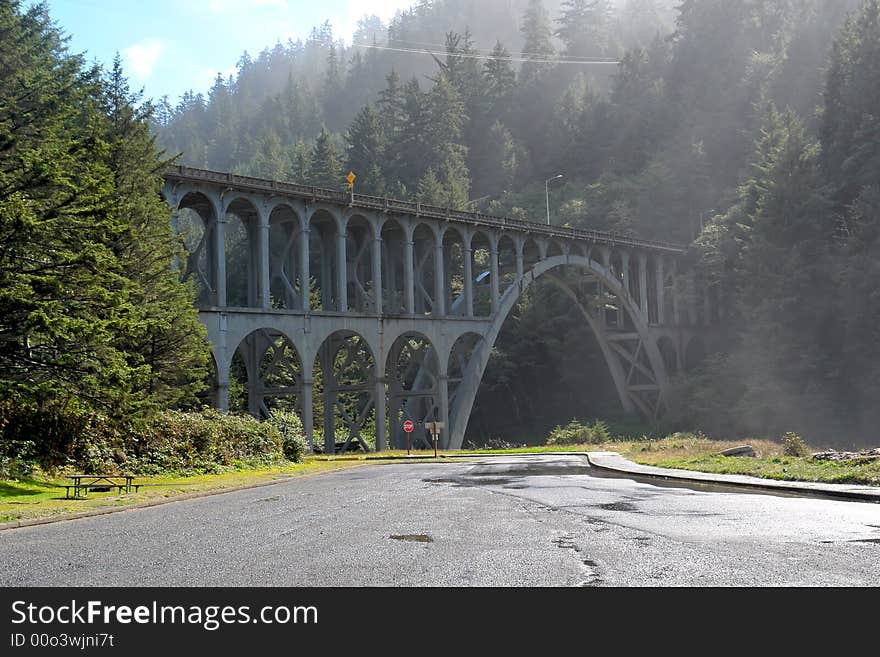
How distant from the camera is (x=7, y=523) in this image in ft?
50.6

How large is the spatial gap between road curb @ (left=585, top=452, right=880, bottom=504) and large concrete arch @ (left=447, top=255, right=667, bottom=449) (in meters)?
29.7

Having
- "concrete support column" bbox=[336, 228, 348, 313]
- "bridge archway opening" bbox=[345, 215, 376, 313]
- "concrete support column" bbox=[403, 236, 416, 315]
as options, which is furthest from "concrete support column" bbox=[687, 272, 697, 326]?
"concrete support column" bbox=[336, 228, 348, 313]

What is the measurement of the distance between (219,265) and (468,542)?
35911 mm

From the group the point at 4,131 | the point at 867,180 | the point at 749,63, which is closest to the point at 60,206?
the point at 4,131

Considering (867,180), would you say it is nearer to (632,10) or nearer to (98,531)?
(98,531)

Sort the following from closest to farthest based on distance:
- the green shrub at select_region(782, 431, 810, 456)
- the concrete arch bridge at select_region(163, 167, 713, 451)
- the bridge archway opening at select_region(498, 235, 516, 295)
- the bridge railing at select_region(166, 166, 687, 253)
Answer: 1. the green shrub at select_region(782, 431, 810, 456)
2. the bridge railing at select_region(166, 166, 687, 253)
3. the concrete arch bridge at select_region(163, 167, 713, 451)
4. the bridge archway opening at select_region(498, 235, 516, 295)

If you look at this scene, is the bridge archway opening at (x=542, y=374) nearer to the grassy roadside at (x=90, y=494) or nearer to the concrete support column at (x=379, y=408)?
the concrete support column at (x=379, y=408)

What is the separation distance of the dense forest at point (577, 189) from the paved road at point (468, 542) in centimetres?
698

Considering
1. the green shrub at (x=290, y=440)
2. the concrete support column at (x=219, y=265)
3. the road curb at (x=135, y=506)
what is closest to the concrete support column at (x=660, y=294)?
the concrete support column at (x=219, y=265)

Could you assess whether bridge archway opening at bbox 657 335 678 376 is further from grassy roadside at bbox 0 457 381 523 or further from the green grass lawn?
grassy roadside at bbox 0 457 381 523

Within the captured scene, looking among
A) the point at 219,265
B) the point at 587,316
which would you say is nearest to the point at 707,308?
the point at 587,316

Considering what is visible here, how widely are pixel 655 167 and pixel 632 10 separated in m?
95.3

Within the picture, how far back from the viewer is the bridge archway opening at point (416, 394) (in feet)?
194

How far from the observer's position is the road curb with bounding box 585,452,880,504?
1738cm
